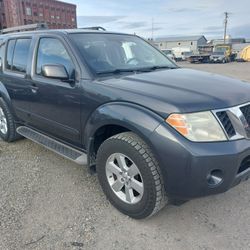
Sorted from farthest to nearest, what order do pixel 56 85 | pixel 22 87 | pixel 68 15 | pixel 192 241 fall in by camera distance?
1. pixel 68 15
2. pixel 22 87
3. pixel 56 85
4. pixel 192 241

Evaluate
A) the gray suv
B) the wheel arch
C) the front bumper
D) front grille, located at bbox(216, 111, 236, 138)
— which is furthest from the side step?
front grille, located at bbox(216, 111, 236, 138)

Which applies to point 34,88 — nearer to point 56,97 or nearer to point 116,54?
point 56,97

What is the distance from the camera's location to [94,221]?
2.84 metres

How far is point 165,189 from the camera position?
2.52 m

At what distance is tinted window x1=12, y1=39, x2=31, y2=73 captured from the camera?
13.5ft

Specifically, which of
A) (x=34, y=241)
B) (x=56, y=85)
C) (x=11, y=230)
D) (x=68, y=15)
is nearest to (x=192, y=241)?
(x=34, y=241)

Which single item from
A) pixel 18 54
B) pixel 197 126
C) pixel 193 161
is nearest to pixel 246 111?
pixel 197 126

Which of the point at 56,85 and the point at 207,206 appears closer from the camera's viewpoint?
the point at 207,206

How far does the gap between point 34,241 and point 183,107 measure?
1.71m

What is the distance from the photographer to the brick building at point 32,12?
33438mm

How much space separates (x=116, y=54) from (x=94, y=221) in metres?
1.94

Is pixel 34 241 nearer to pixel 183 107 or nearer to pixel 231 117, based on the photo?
pixel 183 107

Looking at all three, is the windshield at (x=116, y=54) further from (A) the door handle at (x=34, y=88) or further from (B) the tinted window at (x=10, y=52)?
(B) the tinted window at (x=10, y=52)

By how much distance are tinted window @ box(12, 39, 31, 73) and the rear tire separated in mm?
757
